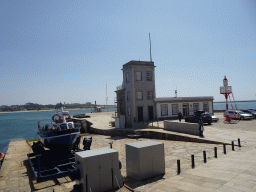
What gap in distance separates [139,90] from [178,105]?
7.85 meters

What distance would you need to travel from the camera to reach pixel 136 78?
29.6m

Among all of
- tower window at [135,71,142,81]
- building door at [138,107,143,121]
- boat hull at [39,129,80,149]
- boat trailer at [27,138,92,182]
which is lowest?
boat trailer at [27,138,92,182]

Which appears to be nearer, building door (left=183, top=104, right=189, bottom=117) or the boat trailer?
the boat trailer

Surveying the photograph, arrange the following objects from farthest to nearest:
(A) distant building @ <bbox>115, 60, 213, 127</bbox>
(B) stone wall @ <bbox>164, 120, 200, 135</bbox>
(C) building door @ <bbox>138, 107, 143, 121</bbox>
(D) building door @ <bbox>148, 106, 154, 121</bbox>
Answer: (D) building door @ <bbox>148, 106, 154, 121</bbox> → (C) building door @ <bbox>138, 107, 143, 121</bbox> → (A) distant building @ <bbox>115, 60, 213, 127</bbox> → (B) stone wall @ <bbox>164, 120, 200, 135</bbox>

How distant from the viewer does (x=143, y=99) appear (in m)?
29.9

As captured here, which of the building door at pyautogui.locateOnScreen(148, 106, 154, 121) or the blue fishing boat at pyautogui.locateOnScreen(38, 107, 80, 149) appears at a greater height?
the building door at pyautogui.locateOnScreen(148, 106, 154, 121)

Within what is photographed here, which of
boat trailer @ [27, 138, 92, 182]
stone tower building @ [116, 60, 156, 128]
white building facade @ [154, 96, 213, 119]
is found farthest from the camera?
white building facade @ [154, 96, 213, 119]

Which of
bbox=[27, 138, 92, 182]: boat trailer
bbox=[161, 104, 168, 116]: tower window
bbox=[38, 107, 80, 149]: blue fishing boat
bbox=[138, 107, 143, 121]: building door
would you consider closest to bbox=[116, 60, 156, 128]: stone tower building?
bbox=[138, 107, 143, 121]: building door

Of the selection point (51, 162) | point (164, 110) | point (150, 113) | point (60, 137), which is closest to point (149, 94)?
point (150, 113)

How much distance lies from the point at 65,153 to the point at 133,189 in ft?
35.0

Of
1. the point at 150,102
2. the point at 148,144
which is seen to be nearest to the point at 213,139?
the point at 148,144

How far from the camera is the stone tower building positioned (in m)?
29.2

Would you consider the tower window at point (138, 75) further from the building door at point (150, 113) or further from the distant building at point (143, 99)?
the building door at point (150, 113)

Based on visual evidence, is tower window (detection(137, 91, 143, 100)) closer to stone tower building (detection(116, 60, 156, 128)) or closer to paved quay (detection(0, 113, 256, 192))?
stone tower building (detection(116, 60, 156, 128))
